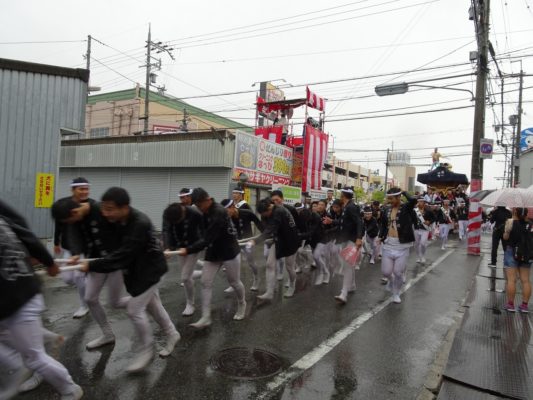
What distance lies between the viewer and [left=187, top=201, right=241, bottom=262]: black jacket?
15.8ft

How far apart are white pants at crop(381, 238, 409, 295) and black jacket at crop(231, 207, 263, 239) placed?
7.21 feet

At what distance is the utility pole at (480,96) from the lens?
43.1 feet

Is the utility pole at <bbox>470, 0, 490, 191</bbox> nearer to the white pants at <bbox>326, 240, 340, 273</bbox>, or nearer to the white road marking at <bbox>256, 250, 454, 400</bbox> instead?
the white pants at <bbox>326, 240, 340, 273</bbox>

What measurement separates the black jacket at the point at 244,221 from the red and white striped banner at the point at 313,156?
11.2 metres

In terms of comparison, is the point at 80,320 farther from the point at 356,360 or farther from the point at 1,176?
the point at 1,176

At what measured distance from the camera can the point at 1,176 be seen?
8.30m

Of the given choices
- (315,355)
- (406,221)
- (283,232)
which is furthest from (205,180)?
(315,355)

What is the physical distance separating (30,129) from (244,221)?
5380mm

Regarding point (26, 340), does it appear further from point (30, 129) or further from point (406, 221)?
point (30, 129)

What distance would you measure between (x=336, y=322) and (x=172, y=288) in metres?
3.17

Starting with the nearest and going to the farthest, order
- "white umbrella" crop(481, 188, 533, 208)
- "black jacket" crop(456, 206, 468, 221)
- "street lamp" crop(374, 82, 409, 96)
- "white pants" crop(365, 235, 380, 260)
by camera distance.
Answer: "white umbrella" crop(481, 188, 533, 208) < "white pants" crop(365, 235, 380, 260) < "street lamp" crop(374, 82, 409, 96) < "black jacket" crop(456, 206, 468, 221)

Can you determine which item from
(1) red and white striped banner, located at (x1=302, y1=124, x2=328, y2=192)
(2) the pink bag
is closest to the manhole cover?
(2) the pink bag

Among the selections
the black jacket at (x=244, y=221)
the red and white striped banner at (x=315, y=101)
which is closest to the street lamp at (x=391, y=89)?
the red and white striped banner at (x=315, y=101)

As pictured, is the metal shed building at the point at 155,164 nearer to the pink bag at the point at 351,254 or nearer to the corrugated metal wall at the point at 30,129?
the corrugated metal wall at the point at 30,129
